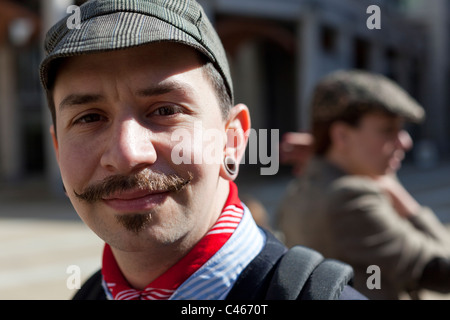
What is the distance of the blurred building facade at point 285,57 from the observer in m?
14.5

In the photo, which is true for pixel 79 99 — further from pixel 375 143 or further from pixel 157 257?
pixel 375 143

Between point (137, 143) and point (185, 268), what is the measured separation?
0.38 m

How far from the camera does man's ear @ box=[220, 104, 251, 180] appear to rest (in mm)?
1477

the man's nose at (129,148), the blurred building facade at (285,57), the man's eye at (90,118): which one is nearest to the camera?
the man's nose at (129,148)

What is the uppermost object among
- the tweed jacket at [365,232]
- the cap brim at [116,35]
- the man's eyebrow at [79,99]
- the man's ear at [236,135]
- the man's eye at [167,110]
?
the cap brim at [116,35]

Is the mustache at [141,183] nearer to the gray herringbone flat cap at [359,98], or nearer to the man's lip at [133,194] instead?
the man's lip at [133,194]

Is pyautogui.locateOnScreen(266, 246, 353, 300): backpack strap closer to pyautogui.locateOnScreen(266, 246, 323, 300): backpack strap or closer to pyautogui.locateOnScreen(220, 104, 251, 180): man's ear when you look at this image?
pyautogui.locateOnScreen(266, 246, 323, 300): backpack strap

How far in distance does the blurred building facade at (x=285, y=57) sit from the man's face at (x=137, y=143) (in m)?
12.5

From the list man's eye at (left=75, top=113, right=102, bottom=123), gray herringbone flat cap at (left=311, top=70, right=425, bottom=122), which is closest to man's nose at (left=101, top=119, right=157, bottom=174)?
man's eye at (left=75, top=113, right=102, bottom=123)

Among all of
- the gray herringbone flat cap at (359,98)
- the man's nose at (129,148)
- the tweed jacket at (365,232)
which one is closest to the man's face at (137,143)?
the man's nose at (129,148)

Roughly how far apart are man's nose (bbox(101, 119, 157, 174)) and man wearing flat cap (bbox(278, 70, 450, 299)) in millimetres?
1444

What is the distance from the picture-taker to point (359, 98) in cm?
271

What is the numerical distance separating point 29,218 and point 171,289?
975 centimetres

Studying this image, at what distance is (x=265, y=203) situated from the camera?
11.2 m
